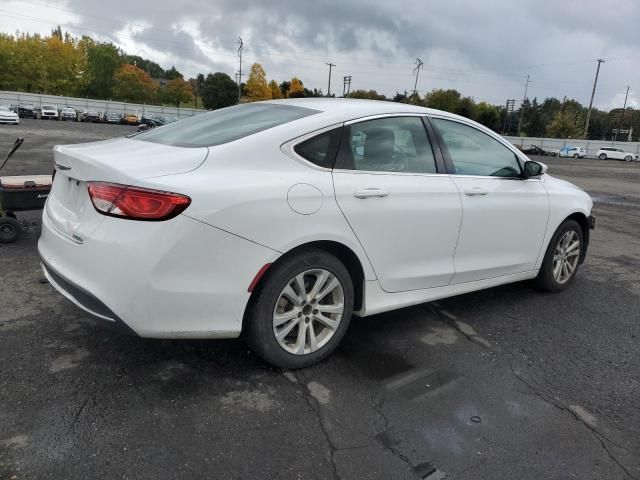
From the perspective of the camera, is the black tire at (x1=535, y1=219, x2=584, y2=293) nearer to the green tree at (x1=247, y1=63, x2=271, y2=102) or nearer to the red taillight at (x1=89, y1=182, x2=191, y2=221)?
the red taillight at (x1=89, y1=182, x2=191, y2=221)

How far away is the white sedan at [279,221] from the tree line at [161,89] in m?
68.7

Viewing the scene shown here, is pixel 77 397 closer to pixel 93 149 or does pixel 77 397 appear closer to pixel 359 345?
pixel 93 149

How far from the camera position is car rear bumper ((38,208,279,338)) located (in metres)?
2.58

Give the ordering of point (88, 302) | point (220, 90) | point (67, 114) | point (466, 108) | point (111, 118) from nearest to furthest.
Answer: point (88, 302) < point (67, 114) < point (111, 118) < point (466, 108) < point (220, 90)

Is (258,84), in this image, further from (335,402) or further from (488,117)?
(335,402)

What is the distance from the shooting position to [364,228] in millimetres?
3238

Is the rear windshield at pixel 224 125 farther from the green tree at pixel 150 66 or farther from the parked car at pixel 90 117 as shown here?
the green tree at pixel 150 66

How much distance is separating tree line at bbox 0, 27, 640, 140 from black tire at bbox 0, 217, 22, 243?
67.0 m

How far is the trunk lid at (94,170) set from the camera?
8.92 ft

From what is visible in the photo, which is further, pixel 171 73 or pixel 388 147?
pixel 171 73

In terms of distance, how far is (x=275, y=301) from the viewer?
2.96 m

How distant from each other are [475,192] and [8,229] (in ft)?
15.7

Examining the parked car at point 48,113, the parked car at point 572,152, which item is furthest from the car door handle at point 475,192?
the parked car at point 572,152

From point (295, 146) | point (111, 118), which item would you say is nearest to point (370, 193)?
point (295, 146)
